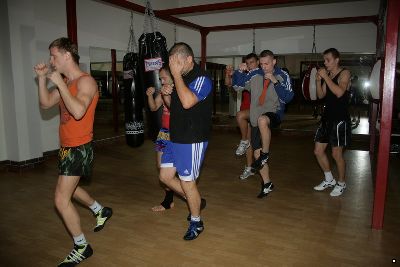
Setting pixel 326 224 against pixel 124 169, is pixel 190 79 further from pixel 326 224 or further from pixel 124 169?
pixel 124 169

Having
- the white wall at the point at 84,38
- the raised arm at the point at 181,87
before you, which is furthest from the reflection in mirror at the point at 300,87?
the raised arm at the point at 181,87

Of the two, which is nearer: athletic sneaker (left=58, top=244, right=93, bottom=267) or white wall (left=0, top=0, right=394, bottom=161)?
athletic sneaker (left=58, top=244, right=93, bottom=267)

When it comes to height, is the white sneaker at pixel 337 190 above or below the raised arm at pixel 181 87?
below

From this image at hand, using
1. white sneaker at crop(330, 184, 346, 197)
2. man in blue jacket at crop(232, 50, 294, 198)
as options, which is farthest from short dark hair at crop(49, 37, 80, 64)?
white sneaker at crop(330, 184, 346, 197)

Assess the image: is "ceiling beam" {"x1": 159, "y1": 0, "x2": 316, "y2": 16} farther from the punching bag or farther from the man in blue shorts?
the man in blue shorts

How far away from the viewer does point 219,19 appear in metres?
8.59

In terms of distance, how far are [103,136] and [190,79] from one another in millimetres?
5303

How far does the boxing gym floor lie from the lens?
7.91 feet

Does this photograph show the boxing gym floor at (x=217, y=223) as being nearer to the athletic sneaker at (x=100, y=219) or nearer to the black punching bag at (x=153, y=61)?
the athletic sneaker at (x=100, y=219)

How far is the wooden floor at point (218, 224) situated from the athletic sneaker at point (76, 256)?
0.05 m

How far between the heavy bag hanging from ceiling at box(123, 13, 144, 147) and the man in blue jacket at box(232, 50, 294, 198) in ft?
4.09

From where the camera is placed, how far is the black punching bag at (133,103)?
3752 millimetres

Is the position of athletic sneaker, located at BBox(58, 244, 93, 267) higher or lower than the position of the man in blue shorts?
lower

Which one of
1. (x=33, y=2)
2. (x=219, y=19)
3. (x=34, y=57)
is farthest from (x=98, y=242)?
(x=219, y=19)
